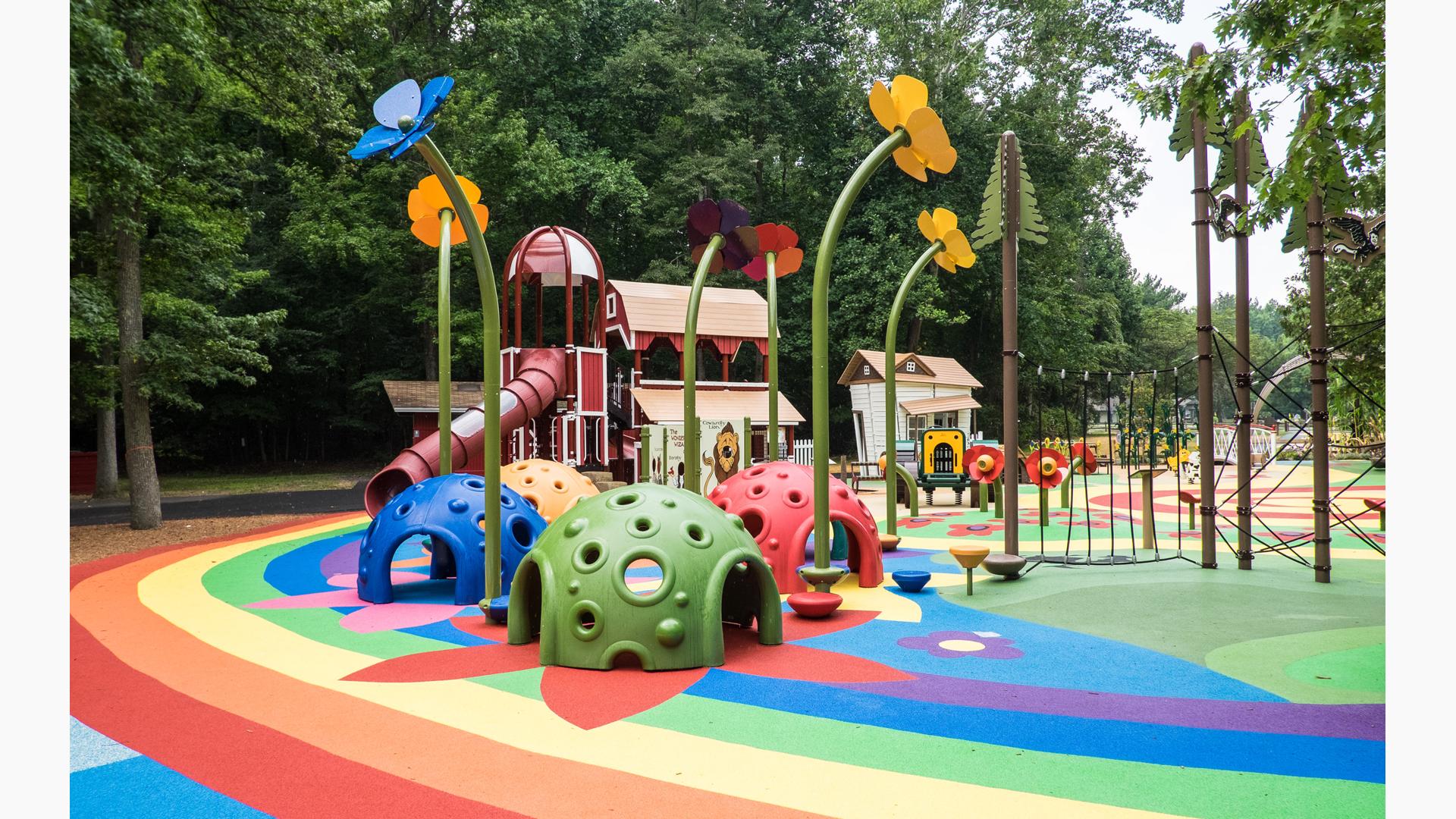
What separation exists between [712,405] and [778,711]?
18136 mm

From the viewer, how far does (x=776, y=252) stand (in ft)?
34.4

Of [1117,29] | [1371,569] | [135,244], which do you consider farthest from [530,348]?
[1117,29]

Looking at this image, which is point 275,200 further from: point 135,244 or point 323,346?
point 135,244

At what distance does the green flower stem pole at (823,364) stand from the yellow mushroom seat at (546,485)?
4.58 metres

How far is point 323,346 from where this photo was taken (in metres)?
35.2

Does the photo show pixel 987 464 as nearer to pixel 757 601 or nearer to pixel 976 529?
pixel 976 529

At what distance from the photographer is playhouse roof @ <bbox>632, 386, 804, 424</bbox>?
72.4ft

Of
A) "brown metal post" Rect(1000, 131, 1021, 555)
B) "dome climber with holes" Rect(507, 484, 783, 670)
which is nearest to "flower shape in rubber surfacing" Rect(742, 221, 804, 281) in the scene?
"brown metal post" Rect(1000, 131, 1021, 555)

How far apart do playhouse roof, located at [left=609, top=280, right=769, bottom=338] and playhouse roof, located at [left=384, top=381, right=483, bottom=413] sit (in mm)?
5075

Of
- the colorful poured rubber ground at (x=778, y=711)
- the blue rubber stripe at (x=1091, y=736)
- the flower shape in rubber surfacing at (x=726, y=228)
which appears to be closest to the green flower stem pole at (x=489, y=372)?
the colorful poured rubber ground at (x=778, y=711)

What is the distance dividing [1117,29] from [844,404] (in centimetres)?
1760

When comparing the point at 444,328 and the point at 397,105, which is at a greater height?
the point at 397,105

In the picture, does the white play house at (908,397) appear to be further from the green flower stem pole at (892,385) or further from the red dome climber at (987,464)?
the green flower stem pole at (892,385)

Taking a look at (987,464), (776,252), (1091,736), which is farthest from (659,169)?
(1091,736)
